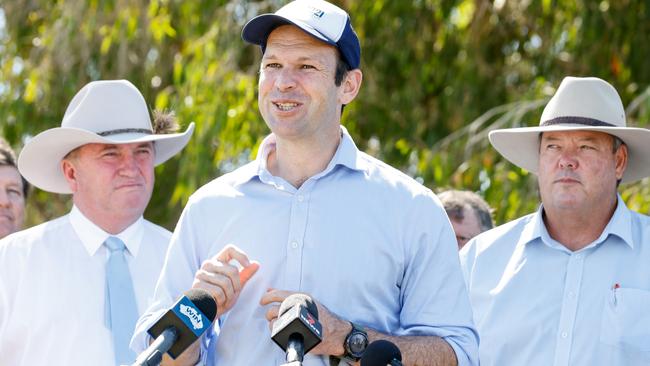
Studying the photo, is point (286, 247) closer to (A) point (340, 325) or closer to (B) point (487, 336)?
(A) point (340, 325)

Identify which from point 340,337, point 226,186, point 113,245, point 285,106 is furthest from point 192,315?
point 113,245

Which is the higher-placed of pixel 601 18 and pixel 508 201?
pixel 601 18

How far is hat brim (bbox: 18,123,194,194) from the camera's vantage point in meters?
6.55

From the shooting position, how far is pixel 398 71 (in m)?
12.4

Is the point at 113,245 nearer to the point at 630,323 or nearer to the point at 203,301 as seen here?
the point at 203,301

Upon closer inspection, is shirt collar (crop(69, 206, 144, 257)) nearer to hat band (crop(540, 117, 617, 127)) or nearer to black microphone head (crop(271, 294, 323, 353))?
hat band (crop(540, 117, 617, 127))

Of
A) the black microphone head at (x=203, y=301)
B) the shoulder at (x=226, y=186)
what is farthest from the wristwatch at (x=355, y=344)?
the shoulder at (x=226, y=186)

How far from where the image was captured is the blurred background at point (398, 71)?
11016 millimetres

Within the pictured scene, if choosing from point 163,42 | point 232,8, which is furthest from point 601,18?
point 163,42

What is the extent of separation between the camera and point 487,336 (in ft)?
20.4

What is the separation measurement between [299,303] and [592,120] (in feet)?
8.50

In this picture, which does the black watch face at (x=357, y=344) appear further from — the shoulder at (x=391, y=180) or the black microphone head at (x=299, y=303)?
the shoulder at (x=391, y=180)

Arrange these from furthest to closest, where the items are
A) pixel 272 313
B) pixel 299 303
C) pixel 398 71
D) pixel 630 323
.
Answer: pixel 398 71 < pixel 630 323 < pixel 272 313 < pixel 299 303

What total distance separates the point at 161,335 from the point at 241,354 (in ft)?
2.03
